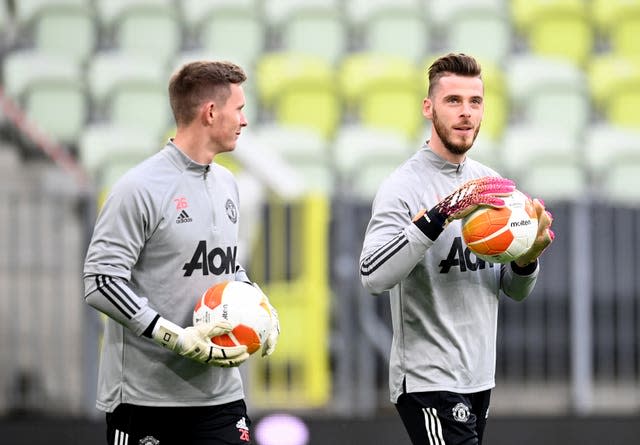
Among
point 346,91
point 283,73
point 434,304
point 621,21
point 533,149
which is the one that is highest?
point 621,21

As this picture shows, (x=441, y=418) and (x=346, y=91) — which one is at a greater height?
(x=346, y=91)

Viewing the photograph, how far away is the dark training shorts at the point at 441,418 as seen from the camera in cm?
412

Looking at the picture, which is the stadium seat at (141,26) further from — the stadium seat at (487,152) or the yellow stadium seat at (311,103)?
the stadium seat at (487,152)

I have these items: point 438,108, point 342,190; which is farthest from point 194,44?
point 438,108

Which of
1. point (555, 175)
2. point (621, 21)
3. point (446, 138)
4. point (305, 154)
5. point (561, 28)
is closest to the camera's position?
point (446, 138)

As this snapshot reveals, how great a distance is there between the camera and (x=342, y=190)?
9.73 meters

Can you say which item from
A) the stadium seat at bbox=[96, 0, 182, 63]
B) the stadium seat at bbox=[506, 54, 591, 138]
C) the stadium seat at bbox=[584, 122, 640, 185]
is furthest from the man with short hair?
the stadium seat at bbox=[96, 0, 182, 63]

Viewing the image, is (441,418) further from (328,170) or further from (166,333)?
(328,170)

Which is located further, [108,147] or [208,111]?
[108,147]


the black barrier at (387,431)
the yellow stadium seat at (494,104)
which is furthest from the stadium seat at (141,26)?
the black barrier at (387,431)

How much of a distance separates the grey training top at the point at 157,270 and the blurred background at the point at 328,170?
301cm

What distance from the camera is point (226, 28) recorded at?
11352mm

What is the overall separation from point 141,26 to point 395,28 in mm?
2429

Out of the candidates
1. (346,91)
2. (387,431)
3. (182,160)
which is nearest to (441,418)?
(182,160)
